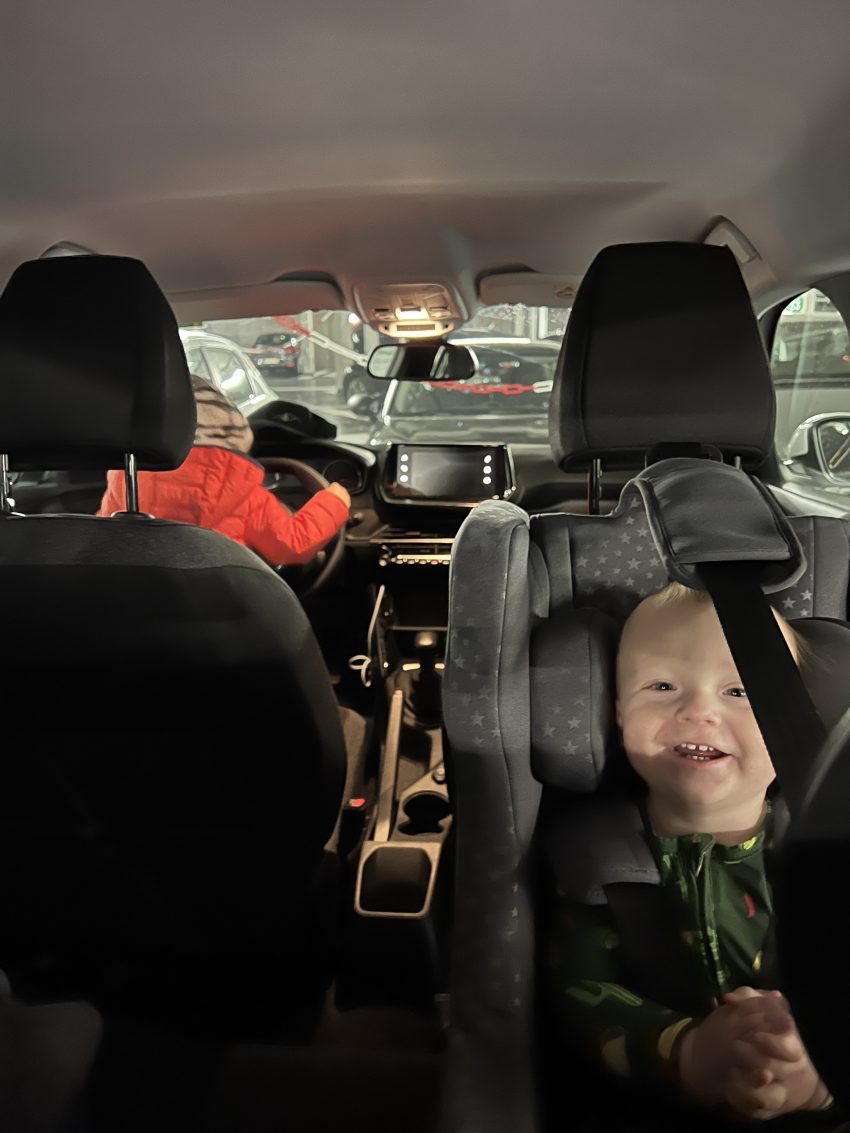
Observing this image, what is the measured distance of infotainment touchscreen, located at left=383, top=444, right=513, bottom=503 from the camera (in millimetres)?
2828

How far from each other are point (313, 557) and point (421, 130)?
1.39 metres

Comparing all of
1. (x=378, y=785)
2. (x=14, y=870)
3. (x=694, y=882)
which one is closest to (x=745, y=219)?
(x=694, y=882)

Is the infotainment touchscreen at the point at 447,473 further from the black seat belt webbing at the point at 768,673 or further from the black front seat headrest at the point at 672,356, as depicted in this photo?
the black seat belt webbing at the point at 768,673

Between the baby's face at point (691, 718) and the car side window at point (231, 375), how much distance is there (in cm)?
281

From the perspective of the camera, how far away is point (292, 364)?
4027 mm

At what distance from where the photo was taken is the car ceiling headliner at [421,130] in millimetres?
1498

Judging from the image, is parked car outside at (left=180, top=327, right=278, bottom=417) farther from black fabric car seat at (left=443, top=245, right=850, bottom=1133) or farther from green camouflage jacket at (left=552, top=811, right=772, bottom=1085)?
green camouflage jacket at (left=552, top=811, right=772, bottom=1085)

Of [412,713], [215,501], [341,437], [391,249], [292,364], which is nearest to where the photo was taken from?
[215,501]

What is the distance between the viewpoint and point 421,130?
1.91 m

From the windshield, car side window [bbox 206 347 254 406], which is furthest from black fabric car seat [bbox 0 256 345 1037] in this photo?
car side window [bbox 206 347 254 406]

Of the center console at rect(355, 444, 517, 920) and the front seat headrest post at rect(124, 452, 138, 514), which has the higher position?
the front seat headrest post at rect(124, 452, 138, 514)

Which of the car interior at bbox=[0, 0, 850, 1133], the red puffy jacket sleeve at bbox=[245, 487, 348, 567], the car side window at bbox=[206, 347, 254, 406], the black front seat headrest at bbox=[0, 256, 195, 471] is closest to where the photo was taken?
the car interior at bbox=[0, 0, 850, 1133]

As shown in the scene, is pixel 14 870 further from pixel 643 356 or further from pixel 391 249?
pixel 391 249

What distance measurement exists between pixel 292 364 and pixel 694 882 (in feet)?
11.1
